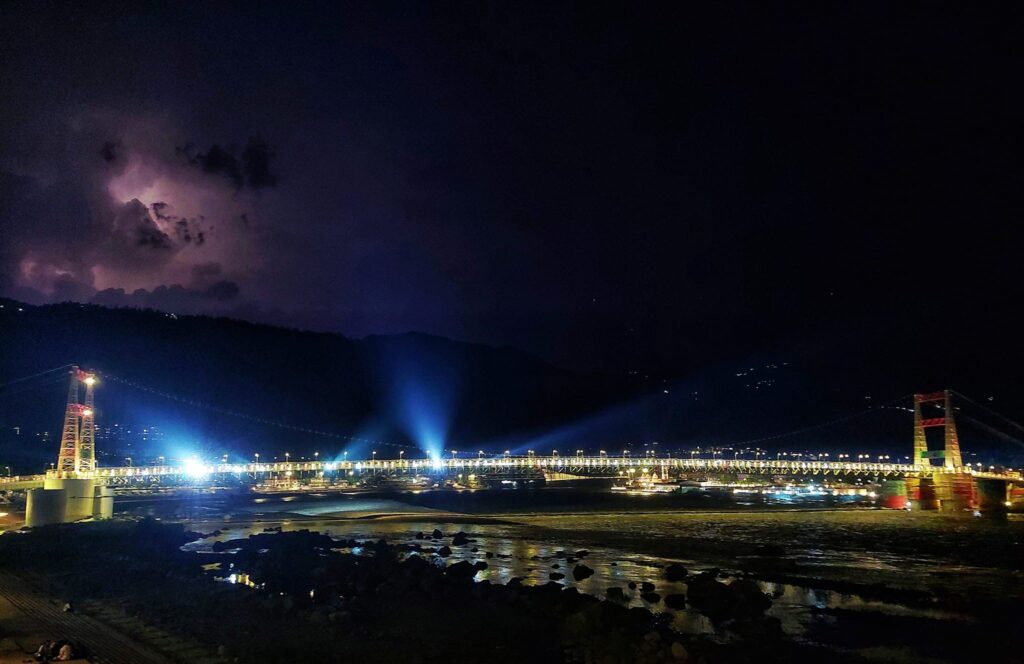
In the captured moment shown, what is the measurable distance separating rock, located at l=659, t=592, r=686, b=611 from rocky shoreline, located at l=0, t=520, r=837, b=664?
0.06m

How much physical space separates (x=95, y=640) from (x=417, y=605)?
19.0 feet

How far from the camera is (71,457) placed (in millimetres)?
35219

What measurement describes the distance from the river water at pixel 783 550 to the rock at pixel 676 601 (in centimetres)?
29

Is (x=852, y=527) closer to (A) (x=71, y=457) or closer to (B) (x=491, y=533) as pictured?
(B) (x=491, y=533)

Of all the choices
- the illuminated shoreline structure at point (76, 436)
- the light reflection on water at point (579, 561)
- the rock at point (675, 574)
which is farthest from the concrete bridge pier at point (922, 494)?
the illuminated shoreline structure at point (76, 436)

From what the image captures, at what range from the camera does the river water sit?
14.3 meters

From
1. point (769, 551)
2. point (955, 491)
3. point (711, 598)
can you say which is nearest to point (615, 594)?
point (711, 598)

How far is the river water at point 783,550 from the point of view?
563 inches

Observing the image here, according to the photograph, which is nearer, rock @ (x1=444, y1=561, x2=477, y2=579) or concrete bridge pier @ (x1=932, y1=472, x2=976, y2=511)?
rock @ (x1=444, y1=561, x2=477, y2=579)

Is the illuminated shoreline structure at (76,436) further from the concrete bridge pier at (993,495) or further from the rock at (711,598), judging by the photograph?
the concrete bridge pier at (993,495)

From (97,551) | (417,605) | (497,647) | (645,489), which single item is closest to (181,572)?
(97,551)

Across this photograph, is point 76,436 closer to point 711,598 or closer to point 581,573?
point 581,573

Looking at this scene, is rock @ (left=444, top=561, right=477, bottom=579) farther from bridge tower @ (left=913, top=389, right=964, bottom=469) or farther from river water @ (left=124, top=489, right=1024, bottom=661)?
bridge tower @ (left=913, top=389, right=964, bottom=469)

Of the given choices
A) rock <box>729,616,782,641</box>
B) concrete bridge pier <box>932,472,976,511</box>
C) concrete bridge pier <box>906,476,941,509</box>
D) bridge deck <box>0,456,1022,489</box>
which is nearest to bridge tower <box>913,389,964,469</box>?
bridge deck <box>0,456,1022,489</box>
